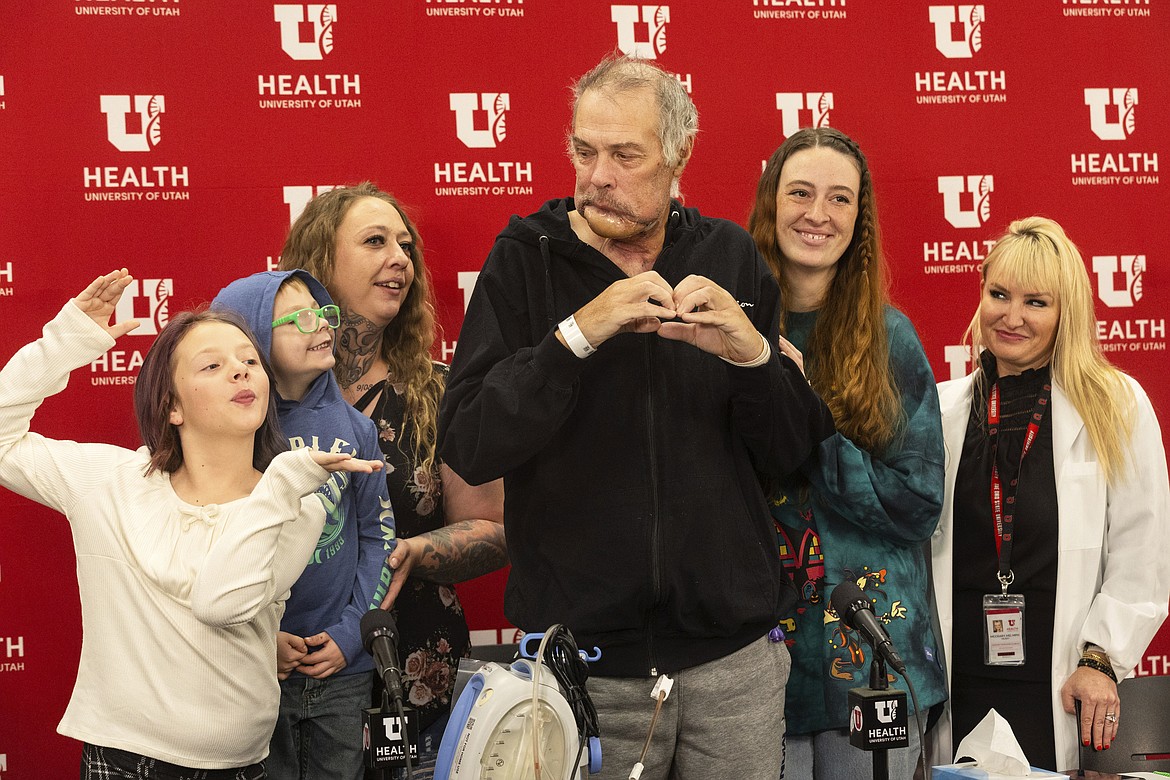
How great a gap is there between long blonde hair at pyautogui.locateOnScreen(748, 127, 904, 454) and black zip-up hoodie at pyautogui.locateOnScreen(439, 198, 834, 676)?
0.42 m

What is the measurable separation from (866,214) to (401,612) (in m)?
1.59

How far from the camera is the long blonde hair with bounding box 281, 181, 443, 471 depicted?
3070 millimetres

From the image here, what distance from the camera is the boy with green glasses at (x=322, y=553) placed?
8.48 feet

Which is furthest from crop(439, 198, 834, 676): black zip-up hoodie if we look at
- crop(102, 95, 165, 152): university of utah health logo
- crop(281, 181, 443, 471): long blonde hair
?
crop(102, 95, 165, 152): university of utah health logo

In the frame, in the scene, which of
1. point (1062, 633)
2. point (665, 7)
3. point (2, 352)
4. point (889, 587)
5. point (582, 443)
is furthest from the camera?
point (665, 7)

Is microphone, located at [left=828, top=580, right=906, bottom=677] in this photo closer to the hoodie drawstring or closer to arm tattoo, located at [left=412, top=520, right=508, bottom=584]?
the hoodie drawstring

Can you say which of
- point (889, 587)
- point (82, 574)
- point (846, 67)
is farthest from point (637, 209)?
point (846, 67)

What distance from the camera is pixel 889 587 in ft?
8.84

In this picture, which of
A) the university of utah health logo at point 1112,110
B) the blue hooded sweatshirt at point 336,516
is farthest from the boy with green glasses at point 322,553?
the university of utah health logo at point 1112,110

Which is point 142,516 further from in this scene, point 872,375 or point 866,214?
point 866,214

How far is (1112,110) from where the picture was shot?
398 centimetres

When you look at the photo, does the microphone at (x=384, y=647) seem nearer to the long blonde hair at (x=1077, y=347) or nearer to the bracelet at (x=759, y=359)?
the bracelet at (x=759, y=359)

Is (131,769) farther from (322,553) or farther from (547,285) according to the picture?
(547,285)

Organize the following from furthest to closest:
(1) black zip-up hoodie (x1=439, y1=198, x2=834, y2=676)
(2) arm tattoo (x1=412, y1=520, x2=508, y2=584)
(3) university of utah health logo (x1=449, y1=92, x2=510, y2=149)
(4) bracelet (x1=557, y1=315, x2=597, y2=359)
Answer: (3) university of utah health logo (x1=449, y1=92, x2=510, y2=149)
(2) arm tattoo (x1=412, y1=520, x2=508, y2=584)
(1) black zip-up hoodie (x1=439, y1=198, x2=834, y2=676)
(4) bracelet (x1=557, y1=315, x2=597, y2=359)
